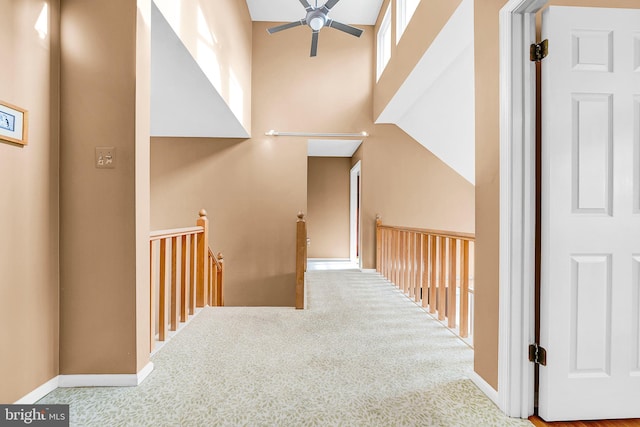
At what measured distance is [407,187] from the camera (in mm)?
6125

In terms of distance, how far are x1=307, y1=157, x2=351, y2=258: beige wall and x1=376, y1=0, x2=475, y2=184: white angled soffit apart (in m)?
2.02

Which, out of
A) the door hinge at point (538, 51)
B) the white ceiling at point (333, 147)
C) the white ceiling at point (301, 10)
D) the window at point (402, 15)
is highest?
the white ceiling at point (301, 10)

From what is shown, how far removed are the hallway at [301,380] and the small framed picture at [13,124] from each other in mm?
1257

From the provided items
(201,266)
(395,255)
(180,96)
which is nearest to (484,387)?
(201,266)

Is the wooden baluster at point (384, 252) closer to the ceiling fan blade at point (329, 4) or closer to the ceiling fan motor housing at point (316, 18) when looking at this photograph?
the ceiling fan motor housing at point (316, 18)

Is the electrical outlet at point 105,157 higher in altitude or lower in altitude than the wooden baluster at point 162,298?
higher

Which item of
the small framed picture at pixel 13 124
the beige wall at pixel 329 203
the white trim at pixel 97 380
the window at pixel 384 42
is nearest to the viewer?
the small framed picture at pixel 13 124

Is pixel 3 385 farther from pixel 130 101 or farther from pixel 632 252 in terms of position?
pixel 632 252

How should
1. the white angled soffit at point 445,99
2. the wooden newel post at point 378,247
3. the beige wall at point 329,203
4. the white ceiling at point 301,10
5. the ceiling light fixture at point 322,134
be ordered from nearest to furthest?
the white angled soffit at point 445,99 → the white ceiling at point 301,10 → the wooden newel post at point 378,247 → the ceiling light fixture at point 322,134 → the beige wall at point 329,203

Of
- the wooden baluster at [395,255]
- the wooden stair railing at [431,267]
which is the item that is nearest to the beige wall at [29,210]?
the wooden stair railing at [431,267]

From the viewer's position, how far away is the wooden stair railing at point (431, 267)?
277 cm

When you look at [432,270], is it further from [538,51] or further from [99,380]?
[99,380]

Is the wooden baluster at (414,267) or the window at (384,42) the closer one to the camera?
the wooden baluster at (414,267)

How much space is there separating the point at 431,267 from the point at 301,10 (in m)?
4.66
